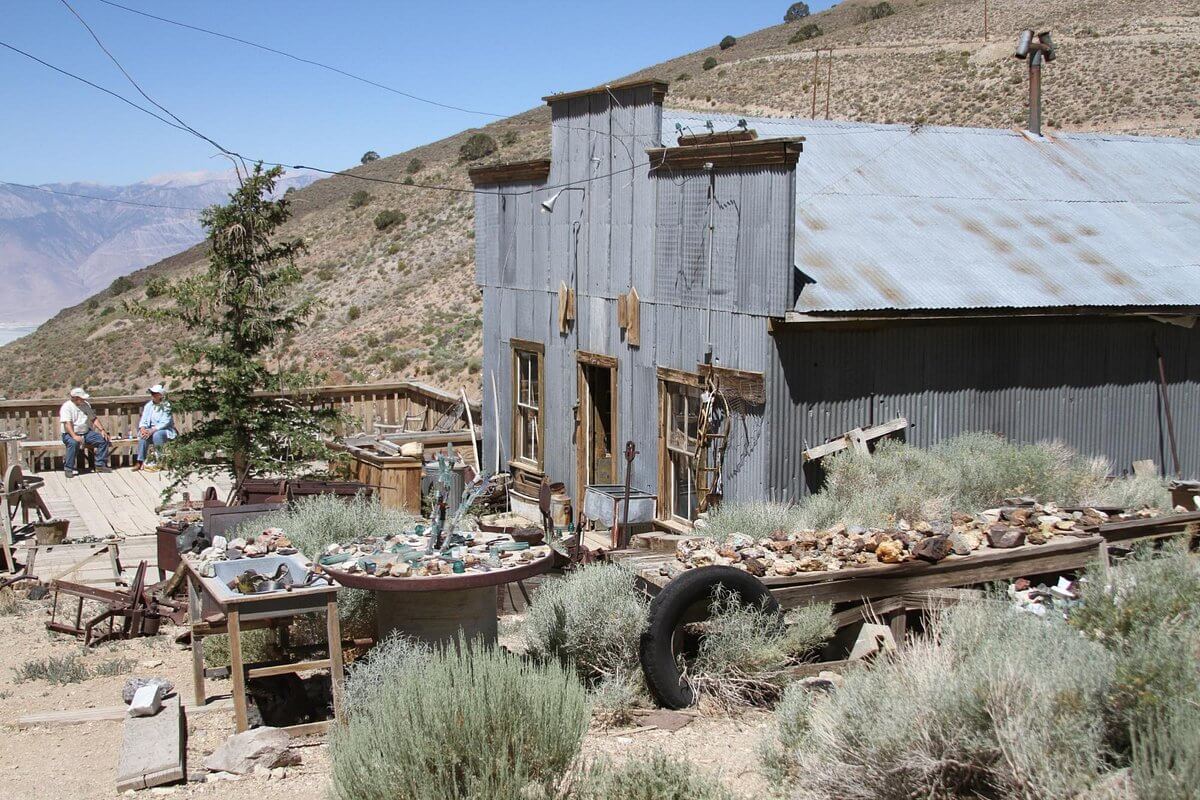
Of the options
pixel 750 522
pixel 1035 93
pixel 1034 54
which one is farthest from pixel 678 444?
pixel 1034 54

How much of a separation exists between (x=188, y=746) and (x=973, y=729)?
15.9 ft

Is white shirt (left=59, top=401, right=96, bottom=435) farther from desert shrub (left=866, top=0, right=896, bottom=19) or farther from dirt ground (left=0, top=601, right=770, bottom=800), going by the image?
desert shrub (left=866, top=0, right=896, bottom=19)

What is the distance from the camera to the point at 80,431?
17453 mm

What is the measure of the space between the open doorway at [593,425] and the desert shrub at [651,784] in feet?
27.7

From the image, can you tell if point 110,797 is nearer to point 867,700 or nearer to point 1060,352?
point 867,700

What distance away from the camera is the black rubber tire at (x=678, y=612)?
7238mm

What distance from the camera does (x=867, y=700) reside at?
531cm

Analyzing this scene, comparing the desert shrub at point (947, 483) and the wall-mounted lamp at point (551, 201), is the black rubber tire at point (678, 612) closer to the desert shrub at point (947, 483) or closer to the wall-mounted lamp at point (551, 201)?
the desert shrub at point (947, 483)

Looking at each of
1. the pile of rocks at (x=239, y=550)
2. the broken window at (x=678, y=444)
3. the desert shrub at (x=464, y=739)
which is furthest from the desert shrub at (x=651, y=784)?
the broken window at (x=678, y=444)

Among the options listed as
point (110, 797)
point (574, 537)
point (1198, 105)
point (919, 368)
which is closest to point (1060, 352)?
point (919, 368)

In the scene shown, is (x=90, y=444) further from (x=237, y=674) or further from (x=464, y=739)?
(x=464, y=739)

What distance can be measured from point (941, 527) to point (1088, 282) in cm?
505

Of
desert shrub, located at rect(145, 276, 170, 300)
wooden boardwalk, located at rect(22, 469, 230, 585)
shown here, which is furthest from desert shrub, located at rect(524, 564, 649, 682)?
desert shrub, located at rect(145, 276, 170, 300)

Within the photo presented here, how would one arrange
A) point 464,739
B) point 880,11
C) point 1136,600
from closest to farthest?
point 464,739
point 1136,600
point 880,11
